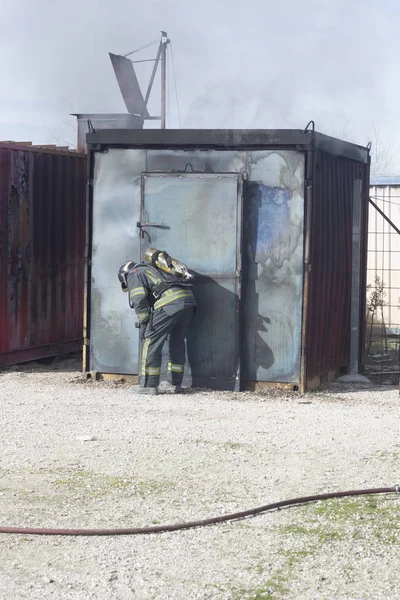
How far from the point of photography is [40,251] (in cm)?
1267

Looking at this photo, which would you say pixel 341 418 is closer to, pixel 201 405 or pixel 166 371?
pixel 201 405

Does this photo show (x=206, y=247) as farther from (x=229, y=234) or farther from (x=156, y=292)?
(x=156, y=292)

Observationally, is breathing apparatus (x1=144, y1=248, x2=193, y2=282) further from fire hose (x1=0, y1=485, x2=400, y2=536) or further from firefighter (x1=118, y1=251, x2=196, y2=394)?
fire hose (x1=0, y1=485, x2=400, y2=536)

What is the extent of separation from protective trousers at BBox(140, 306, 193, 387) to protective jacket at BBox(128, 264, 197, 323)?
0.07 meters

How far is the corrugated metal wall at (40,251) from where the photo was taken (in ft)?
39.3

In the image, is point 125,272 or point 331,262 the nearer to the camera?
point 125,272

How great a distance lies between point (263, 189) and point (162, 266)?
1419 millimetres

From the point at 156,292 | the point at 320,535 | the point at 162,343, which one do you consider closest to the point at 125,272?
the point at 156,292

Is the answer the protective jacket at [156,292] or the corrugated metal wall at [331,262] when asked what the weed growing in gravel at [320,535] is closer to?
the protective jacket at [156,292]

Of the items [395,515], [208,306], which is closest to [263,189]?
[208,306]

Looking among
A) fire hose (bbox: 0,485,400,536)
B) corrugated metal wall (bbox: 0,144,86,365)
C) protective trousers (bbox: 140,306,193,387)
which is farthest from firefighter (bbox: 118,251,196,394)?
fire hose (bbox: 0,485,400,536)

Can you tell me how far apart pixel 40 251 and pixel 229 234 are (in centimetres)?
335

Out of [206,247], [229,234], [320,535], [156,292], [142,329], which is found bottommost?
[320,535]

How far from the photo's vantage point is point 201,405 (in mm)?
9586
